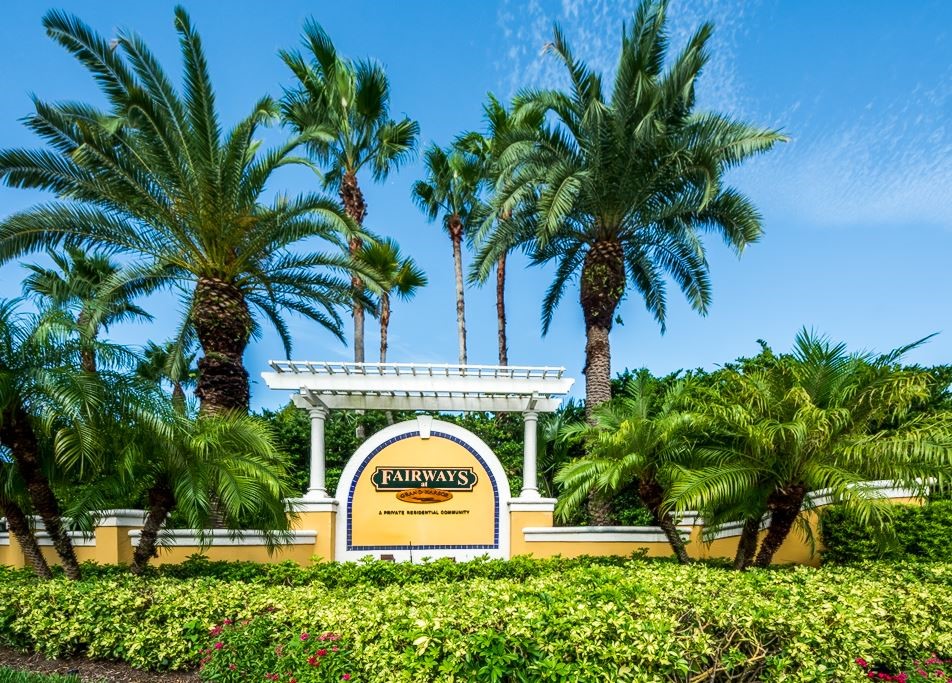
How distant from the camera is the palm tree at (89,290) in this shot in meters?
8.67

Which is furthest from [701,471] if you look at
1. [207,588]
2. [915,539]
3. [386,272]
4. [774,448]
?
[386,272]

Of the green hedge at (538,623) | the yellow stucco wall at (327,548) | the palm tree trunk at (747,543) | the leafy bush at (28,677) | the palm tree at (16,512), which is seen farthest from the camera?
the yellow stucco wall at (327,548)

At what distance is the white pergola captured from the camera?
541 inches

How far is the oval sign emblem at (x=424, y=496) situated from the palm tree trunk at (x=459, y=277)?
11178mm

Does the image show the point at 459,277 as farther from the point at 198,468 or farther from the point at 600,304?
the point at 198,468

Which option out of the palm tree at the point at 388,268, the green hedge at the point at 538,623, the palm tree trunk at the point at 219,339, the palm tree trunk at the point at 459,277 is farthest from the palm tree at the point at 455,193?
the green hedge at the point at 538,623

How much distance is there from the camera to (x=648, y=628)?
4766 mm

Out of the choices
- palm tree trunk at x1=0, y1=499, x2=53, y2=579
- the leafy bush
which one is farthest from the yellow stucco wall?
the leafy bush

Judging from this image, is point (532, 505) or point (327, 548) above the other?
point (532, 505)

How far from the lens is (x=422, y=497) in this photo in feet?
44.7

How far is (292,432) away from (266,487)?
902cm

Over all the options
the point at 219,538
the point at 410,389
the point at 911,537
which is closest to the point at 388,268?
the point at 410,389

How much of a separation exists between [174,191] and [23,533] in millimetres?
6658

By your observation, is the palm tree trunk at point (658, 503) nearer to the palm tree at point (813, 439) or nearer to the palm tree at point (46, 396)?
the palm tree at point (813, 439)
